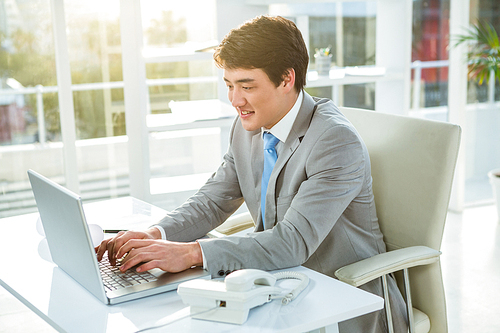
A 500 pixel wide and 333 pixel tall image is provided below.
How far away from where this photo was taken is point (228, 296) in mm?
1085

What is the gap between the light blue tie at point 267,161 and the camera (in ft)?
5.52

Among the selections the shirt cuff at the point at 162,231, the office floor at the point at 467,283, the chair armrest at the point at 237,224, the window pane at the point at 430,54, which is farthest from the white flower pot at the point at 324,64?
the shirt cuff at the point at 162,231

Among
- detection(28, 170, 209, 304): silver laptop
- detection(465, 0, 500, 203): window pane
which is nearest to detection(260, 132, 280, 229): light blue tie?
detection(28, 170, 209, 304): silver laptop

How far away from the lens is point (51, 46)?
305 centimetres

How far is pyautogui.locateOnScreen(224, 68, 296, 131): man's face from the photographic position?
1.60 meters

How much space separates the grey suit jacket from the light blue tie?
4cm

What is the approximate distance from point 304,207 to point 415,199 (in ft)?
1.36

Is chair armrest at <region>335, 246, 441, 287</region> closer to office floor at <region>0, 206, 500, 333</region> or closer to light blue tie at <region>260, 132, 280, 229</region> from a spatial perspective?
light blue tie at <region>260, 132, 280, 229</region>

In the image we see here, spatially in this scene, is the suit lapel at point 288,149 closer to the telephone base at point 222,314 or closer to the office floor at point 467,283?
the telephone base at point 222,314

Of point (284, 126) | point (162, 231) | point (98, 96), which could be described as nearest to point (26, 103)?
point (98, 96)

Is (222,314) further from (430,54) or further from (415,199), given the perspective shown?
(430,54)

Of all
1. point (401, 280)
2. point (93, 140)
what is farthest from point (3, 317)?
point (401, 280)

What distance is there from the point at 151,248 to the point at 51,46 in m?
2.09

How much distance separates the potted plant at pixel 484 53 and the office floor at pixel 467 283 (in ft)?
1.06
